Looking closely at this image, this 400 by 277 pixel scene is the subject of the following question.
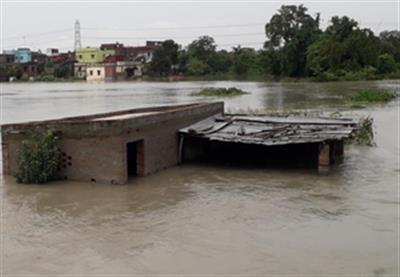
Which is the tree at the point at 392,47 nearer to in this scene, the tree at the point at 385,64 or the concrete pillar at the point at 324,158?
the tree at the point at 385,64

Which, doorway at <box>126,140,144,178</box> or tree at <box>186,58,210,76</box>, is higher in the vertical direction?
tree at <box>186,58,210,76</box>

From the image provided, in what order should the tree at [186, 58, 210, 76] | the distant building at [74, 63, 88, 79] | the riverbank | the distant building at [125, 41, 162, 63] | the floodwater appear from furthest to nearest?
the distant building at [125, 41, 162, 63] < the distant building at [74, 63, 88, 79] < the tree at [186, 58, 210, 76] < the riverbank < the floodwater

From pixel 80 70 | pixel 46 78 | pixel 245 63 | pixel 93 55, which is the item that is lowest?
pixel 46 78

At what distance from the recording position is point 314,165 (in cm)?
1327

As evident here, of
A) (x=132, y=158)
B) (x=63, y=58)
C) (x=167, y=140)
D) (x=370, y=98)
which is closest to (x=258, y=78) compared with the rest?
(x=63, y=58)

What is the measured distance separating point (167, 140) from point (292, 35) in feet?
225

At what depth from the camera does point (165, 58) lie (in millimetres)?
88688

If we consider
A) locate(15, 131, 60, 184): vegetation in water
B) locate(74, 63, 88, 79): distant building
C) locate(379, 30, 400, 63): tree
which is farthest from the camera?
locate(74, 63, 88, 79): distant building

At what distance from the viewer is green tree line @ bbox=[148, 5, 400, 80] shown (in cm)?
6606

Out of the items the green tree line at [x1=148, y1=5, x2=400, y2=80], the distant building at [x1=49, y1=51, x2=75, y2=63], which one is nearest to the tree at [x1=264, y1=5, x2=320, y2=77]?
the green tree line at [x1=148, y1=5, x2=400, y2=80]

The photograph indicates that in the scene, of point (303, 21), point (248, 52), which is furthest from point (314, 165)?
point (248, 52)

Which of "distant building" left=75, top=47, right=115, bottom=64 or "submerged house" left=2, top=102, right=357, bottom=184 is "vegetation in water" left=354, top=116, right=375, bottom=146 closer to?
"submerged house" left=2, top=102, right=357, bottom=184

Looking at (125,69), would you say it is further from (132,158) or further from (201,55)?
(132,158)

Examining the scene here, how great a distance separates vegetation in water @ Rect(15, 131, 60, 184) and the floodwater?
0.27 meters
